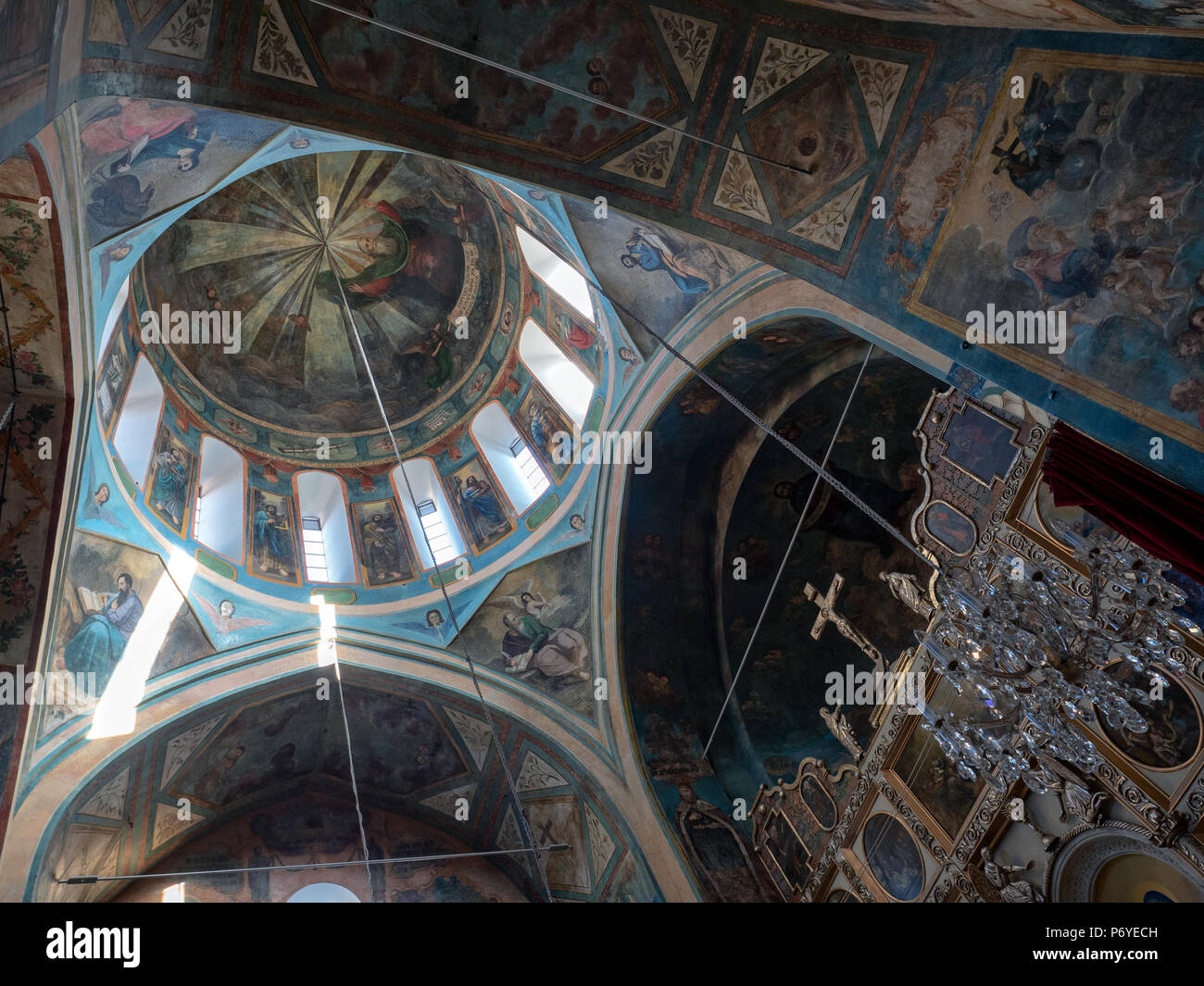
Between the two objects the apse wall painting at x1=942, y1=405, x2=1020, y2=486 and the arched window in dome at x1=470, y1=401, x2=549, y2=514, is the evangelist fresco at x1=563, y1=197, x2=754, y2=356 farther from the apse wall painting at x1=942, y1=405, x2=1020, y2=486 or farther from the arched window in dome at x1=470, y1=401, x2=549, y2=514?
the arched window in dome at x1=470, y1=401, x2=549, y2=514

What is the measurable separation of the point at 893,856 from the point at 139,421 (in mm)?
10647

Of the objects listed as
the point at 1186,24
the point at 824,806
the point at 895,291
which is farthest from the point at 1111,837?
the point at 1186,24

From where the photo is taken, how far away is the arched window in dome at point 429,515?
14.3 metres

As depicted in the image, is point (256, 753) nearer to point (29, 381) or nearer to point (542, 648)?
point (542, 648)

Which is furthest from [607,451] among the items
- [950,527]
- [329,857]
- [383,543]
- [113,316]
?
[329,857]

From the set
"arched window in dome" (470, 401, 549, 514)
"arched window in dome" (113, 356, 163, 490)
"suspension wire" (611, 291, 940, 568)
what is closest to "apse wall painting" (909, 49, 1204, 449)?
"suspension wire" (611, 291, 940, 568)

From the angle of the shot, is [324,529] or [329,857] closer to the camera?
[324,529]

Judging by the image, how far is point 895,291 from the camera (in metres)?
6.93

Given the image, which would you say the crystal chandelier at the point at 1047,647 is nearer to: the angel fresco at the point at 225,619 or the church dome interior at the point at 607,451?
the church dome interior at the point at 607,451

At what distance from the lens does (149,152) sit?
8484 mm

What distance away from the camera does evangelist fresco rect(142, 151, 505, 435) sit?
13.6 meters

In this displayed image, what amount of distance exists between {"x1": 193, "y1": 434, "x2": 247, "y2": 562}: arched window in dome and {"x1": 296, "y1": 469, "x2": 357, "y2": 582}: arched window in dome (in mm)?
908
